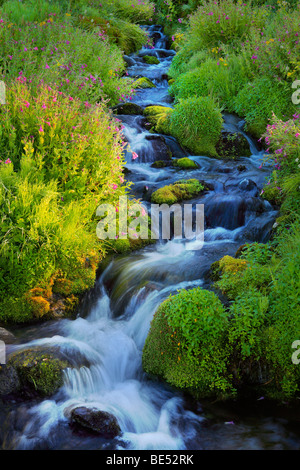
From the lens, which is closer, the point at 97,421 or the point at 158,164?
the point at 97,421

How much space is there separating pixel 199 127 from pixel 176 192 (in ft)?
8.49

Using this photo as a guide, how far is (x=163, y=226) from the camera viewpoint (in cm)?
694

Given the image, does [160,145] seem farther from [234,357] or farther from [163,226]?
[234,357]

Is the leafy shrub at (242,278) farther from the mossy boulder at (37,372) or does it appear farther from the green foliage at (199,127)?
the green foliage at (199,127)

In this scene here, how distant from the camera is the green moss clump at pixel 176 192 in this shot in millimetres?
7449

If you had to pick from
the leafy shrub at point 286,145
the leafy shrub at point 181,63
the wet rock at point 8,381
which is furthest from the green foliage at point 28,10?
the wet rock at point 8,381

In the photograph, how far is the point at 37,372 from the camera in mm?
4062

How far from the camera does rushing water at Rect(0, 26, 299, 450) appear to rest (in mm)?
3598

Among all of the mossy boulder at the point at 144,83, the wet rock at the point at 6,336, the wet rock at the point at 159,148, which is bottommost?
the wet rock at the point at 6,336

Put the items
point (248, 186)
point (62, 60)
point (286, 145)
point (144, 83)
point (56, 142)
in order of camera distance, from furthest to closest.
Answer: point (144, 83), point (248, 186), point (62, 60), point (286, 145), point (56, 142)

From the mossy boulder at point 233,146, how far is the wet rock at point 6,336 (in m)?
6.37

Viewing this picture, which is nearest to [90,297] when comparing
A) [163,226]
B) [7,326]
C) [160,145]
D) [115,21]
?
[7,326]

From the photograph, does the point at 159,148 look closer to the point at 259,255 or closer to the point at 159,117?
the point at 159,117

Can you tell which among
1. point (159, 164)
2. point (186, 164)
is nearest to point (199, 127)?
point (186, 164)
